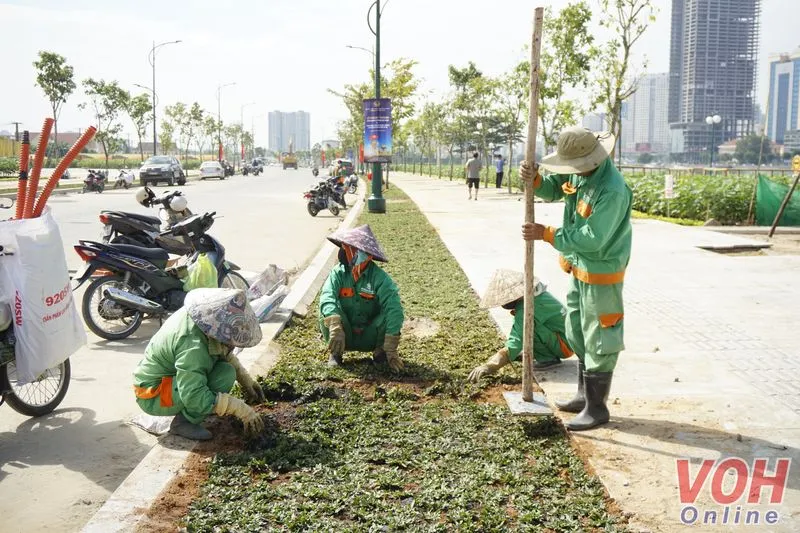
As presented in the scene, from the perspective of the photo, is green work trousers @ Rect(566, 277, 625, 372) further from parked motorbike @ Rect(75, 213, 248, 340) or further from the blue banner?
the blue banner

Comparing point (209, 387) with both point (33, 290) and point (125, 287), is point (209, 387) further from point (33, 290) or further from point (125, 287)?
point (125, 287)

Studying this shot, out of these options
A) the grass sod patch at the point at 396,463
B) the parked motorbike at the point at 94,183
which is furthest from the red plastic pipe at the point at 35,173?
the parked motorbike at the point at 94,183

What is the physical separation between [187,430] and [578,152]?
8.94 ft

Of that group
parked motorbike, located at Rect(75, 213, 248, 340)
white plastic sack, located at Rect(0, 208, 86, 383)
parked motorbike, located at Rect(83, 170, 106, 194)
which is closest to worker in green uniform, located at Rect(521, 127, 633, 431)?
white plastic sack, located at Rect(0, 208, 86, 383)

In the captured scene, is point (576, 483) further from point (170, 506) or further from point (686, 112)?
point (686, 112)

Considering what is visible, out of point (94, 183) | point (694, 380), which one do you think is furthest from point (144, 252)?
point (94, 183)

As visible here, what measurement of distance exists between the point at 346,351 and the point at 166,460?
221 centimetres

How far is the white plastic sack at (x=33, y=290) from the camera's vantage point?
4.50 m

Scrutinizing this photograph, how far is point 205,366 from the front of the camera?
4371 mm

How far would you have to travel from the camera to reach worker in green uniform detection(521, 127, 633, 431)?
4301 millimetres

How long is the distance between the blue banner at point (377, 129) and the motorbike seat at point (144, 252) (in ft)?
47.0

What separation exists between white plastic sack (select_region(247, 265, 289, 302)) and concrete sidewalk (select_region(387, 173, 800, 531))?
228 cm

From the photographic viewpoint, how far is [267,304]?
7.57 metres

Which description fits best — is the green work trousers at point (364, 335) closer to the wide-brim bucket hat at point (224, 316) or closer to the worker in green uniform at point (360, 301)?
the worker in green uniform at point (360, 301)
